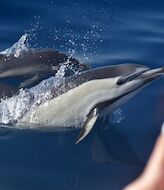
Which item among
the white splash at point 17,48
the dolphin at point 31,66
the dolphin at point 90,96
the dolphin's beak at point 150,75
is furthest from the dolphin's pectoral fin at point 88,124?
the white splash at point 17,48

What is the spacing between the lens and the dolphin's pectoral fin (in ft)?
15.3

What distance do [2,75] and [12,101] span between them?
768 millimetres

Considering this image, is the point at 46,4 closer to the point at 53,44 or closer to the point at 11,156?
the point at 53,44

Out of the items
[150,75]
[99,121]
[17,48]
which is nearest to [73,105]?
[99,121]

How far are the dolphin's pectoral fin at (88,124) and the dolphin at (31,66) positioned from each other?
1.02 metres

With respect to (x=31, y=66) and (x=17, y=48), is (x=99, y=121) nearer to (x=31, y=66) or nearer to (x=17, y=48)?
(x=31, y=66)

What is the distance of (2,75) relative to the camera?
237 inches

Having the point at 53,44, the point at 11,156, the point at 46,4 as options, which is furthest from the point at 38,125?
the point at 46,4

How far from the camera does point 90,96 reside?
16.6 feet

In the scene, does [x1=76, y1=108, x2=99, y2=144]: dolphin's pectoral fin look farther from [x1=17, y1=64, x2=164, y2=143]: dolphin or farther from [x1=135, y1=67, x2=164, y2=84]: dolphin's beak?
[x1=135, y1=67, x2=164, y2=84]: dolphin's beak

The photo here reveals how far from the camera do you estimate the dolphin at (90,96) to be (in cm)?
493

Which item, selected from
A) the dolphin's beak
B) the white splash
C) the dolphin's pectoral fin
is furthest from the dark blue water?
the dolphin's beak

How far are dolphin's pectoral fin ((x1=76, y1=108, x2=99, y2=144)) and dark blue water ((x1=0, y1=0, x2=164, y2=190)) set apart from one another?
11 centimetres

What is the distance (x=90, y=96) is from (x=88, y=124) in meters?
0.37
